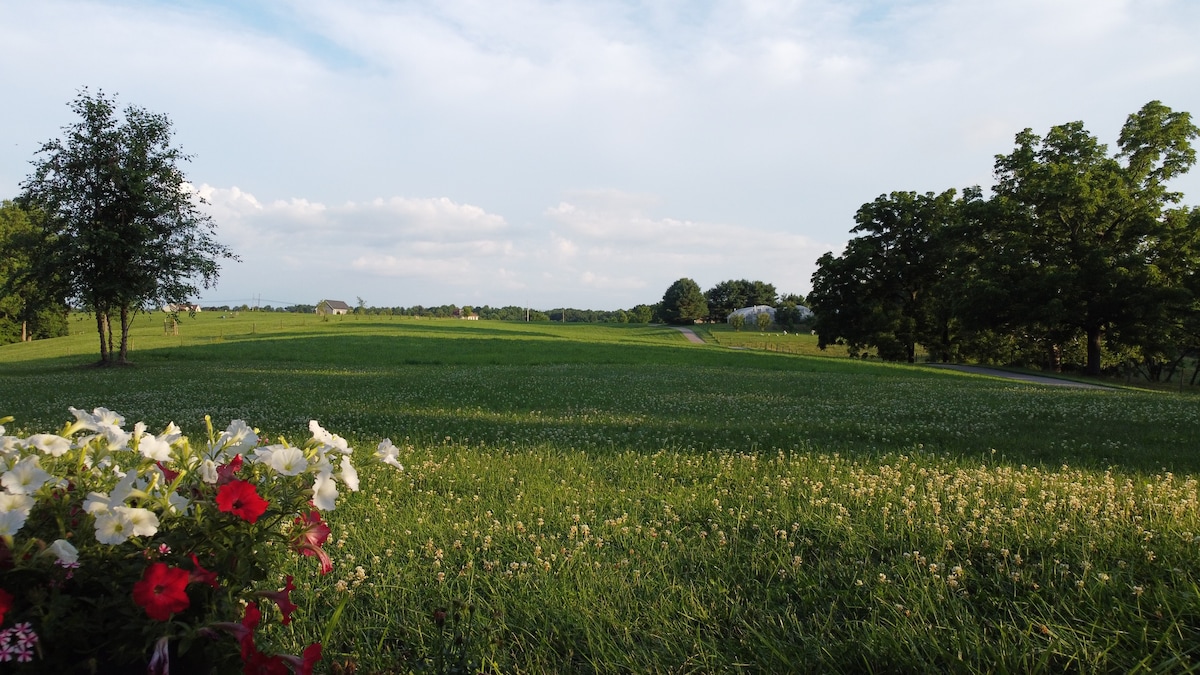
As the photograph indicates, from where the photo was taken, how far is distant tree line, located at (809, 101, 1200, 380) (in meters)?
34.4

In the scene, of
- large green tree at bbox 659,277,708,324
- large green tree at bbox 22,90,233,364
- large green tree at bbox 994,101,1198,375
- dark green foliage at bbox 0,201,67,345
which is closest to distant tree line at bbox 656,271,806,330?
large green tree at bbox 659,277,708,324

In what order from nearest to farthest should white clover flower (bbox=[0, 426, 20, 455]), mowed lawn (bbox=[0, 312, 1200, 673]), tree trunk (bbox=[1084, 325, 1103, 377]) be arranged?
1. white clover flower (bbox=[0, 426, 20, 455])
2. mowed lawn (bbox=[0, 312, 1200, 673])
3. tree trunk (bbox=[1084, 325, 1103, 377])

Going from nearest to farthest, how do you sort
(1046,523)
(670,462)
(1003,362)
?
1. (1046,523)
2. (670,462)
3. (1003,362)

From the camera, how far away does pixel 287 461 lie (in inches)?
93.6

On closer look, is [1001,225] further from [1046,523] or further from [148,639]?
[148,639]

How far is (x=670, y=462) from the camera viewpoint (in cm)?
718

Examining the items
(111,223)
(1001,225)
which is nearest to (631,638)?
(111,223)

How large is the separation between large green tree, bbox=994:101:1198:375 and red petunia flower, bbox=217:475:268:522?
4228 cm

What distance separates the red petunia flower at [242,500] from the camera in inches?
81.0

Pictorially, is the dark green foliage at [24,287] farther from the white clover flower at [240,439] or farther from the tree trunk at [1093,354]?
the tree trunk at [1093,354]

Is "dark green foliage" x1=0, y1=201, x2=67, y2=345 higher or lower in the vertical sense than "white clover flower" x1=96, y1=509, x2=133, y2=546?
higher

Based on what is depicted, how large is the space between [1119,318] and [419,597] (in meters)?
44.6

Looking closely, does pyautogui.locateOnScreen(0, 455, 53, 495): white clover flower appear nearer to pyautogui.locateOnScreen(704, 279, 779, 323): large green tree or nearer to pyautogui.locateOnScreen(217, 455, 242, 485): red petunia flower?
pyautogui.locateOnScreen(217, 455, 242, 485): red petunia flower

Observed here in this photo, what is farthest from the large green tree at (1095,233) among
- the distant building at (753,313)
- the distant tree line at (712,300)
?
the distant tree line at (712,300)
